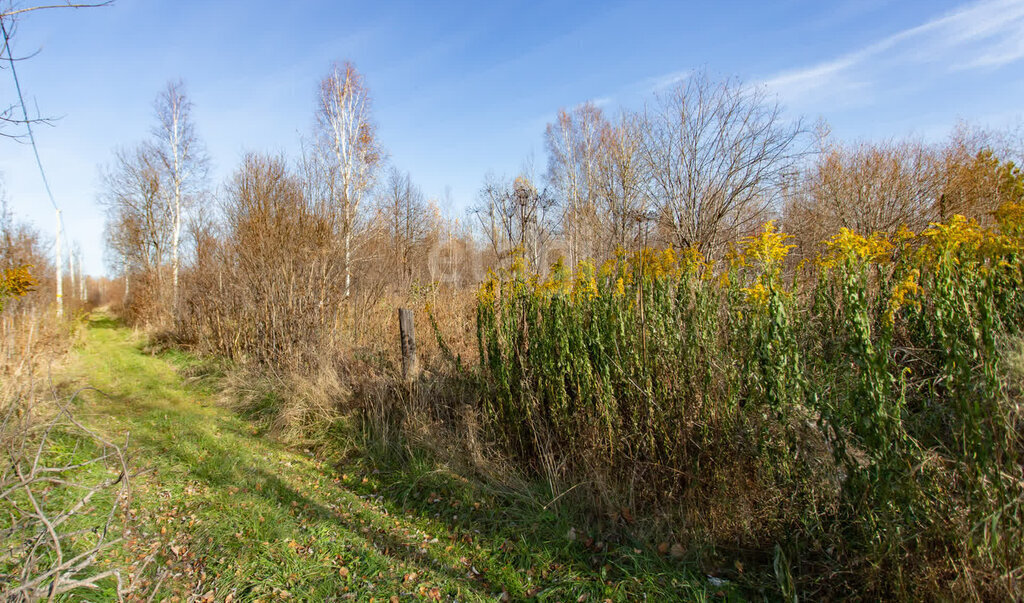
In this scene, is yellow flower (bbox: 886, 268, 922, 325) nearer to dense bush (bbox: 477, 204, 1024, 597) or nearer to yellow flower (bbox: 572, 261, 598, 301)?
dense bush (bbox: 477, 204, 1024, 597)

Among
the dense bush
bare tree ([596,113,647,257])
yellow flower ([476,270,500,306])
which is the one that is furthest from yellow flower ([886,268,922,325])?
bare tree ([596,113,647,257])

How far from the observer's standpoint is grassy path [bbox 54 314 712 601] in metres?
2.87

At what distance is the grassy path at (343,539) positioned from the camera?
9.40 ft

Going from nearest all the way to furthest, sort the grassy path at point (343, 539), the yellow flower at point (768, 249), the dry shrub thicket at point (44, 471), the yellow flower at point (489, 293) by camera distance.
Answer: the dry shrub thicket at point (44, 471), the yellow flower at point (768, 249), the grassy path at point (343, 539), the yellow flower at point (489, 293)

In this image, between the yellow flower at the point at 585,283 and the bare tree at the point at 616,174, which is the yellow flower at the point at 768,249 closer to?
the yellow flower at the point at 585,283

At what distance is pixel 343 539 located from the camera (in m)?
3.45

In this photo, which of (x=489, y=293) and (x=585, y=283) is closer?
(x=585, y=283)

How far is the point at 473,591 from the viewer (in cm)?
291

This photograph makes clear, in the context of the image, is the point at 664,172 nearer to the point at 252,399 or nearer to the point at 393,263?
the point at 393,263

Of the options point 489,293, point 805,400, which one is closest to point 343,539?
point 489,293

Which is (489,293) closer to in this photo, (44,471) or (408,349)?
(408,349)

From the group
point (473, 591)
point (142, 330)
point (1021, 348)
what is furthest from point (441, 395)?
point (142, 330)

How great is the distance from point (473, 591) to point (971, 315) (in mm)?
3024

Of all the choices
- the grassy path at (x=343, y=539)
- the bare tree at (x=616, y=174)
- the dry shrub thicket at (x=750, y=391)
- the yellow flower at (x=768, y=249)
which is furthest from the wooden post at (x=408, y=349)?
the bare tree at (x=616, y=174)
